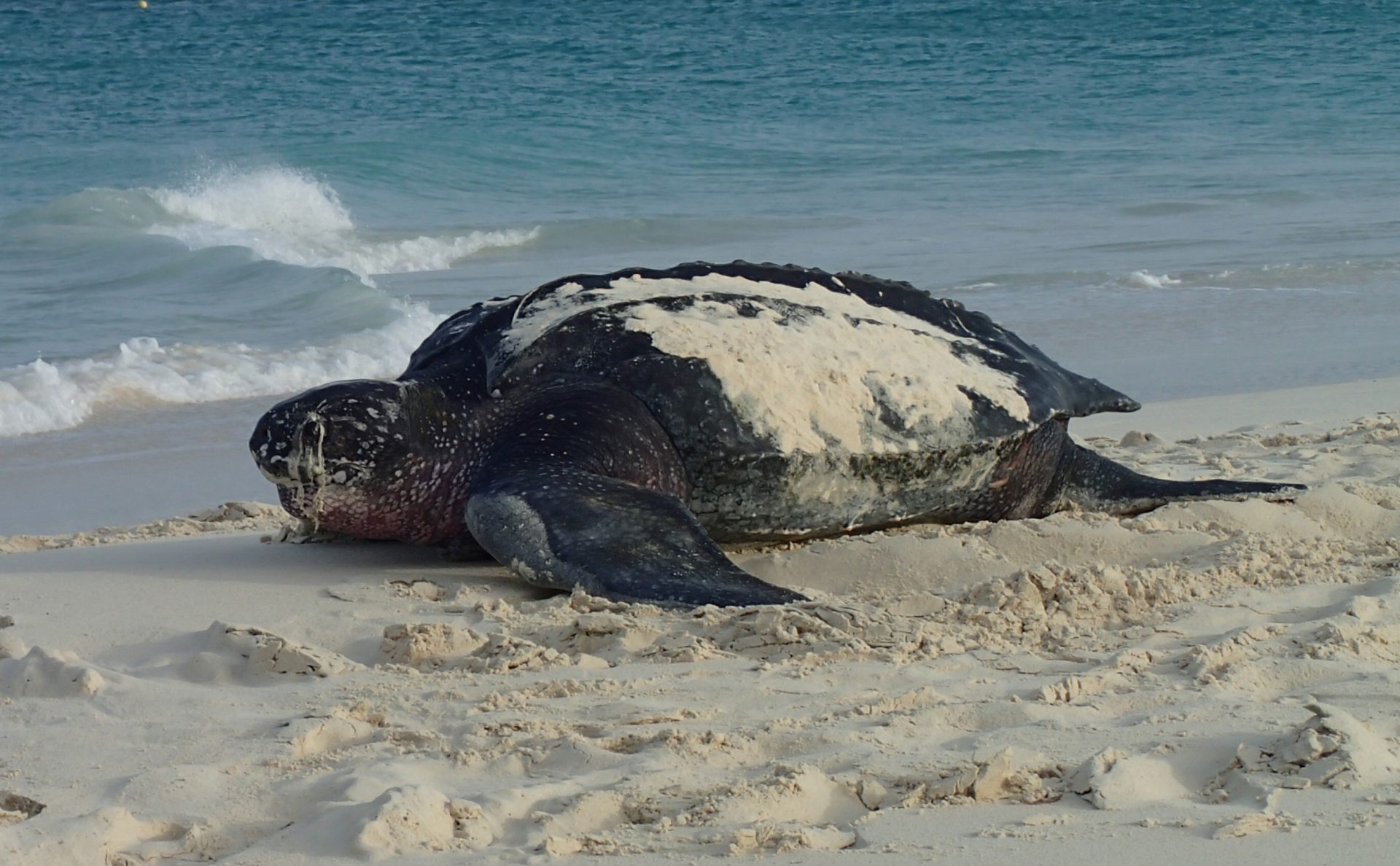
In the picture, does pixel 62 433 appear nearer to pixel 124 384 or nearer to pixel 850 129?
pixel 124 384

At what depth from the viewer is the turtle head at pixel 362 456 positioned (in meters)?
3.61

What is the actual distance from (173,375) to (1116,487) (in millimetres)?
5081

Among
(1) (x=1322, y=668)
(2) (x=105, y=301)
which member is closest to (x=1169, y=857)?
(1) (x=1322, y=668)

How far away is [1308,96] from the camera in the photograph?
888 inches

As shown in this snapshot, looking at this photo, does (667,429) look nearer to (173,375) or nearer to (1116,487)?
(1116,487)

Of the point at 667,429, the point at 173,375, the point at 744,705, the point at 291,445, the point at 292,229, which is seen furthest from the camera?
the point at 292,229

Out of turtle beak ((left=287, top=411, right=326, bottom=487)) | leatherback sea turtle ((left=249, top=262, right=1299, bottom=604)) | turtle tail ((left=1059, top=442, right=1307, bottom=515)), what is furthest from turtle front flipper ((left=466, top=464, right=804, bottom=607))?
turtle tail ((left=1059, top=442, right=1307, bottom=515))

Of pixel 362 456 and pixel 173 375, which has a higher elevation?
pixel 362 456

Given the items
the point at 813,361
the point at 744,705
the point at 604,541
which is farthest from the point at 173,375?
the point at 744,705

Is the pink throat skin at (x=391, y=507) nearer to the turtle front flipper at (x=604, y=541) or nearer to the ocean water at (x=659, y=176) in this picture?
the turtle front flipper at (x=604, y=541)

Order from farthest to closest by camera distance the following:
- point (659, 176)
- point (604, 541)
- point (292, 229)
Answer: point (659, 176) < point (292, 229) < point (604, 541)

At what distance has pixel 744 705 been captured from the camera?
2.57 meters

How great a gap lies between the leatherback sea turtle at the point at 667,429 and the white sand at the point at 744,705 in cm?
15

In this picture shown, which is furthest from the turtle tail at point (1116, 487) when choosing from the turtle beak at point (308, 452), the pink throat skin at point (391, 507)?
the turtle beak at point (308, 452)
